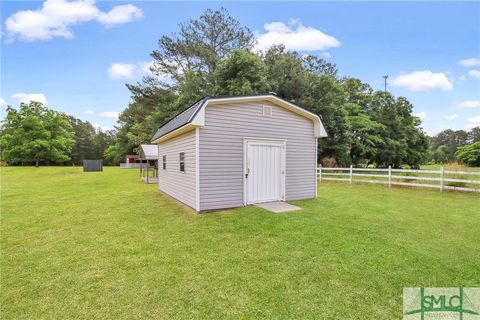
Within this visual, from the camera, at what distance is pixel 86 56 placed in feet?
39.8

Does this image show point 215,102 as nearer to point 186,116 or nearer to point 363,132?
point 186,116

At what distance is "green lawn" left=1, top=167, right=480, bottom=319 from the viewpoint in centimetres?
255

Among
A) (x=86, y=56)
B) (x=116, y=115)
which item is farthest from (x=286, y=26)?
(x=116, y=115)

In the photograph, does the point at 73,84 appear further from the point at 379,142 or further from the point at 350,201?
the point at 379,142

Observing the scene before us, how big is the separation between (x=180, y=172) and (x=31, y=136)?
112ft

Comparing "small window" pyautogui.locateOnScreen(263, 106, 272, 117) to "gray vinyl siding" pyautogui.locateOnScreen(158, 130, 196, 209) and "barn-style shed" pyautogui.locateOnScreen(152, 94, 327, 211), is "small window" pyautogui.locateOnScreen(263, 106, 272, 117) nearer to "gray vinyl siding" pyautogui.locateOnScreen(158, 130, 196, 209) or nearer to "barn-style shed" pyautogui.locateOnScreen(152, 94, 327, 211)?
"barn-style shed" pyautogui.locateOnScreen(152, 94, 327, 211)

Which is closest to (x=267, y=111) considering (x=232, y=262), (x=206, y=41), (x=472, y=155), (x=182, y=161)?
(x=182, y=161)

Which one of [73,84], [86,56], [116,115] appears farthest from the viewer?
[116,115]

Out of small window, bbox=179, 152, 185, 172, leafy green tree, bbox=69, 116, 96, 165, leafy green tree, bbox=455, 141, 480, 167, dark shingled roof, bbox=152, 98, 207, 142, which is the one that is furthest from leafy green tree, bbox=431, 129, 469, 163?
leafy green tree, bbox=69, 116, 96, 165

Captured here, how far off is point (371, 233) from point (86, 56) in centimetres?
1430

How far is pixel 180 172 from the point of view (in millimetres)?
8031

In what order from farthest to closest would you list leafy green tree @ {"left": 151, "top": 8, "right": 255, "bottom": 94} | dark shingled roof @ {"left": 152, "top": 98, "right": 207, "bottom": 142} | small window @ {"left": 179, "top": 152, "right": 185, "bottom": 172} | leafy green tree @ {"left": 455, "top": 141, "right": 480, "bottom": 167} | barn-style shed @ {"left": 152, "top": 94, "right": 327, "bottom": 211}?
1. leafy green tree @ {"left": 455, "top": 141, "right": 480, "bottom": 167}
2. leafy green tree @ {"left": 151, "top": 8, "right": 255, "bottom": 94}
3. small window @ {"left": 179, "top": 152, "right": 185, "bottom": 172}
4. barn-style shed @ {"left": 152, "top": 94, "right": 327, "bottom": 211}
5. dark shingled roof @ {"left": 152, "top": 98, "right": 207, "bottom": 142}

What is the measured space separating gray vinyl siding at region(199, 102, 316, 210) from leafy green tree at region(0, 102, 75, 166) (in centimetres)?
3417

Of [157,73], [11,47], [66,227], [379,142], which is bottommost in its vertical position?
[66,227]
